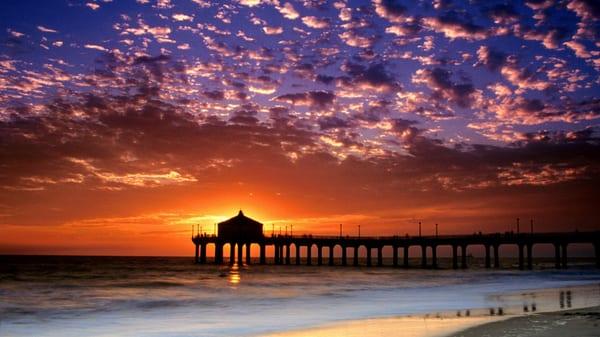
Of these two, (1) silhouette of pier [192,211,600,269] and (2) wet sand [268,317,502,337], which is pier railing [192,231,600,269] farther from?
(2) wet sand [268,317,502,337]

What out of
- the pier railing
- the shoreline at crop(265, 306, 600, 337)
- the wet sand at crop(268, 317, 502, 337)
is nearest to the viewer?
the shoreline at crop(265, 306, 600, 337)

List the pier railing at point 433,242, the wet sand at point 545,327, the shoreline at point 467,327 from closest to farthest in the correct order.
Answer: the wet sand at point 545,327 → the shoreline at point 467,327 → the pier railing at point 433,242

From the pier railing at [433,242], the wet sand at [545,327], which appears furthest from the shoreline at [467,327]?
the pier railing at [433,242]

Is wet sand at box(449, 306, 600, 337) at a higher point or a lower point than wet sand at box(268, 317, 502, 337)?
higher

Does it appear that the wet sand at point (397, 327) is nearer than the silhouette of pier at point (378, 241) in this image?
Yes

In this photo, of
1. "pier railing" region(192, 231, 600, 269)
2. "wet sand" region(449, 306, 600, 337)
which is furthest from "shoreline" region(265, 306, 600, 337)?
"pier railing" region(192, 231, 600, 269)

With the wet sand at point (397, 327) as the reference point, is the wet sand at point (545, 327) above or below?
above

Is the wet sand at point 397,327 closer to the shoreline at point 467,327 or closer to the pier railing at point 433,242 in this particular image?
the shoreline at point 467,327

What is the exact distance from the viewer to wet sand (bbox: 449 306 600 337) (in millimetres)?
14375

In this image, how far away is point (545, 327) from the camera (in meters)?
15.8

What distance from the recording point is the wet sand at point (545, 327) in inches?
566

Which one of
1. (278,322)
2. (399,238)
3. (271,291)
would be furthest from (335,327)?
(399,238)

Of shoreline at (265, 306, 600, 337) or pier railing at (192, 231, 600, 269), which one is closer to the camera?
shoreline at (265, 306, 600, 337)

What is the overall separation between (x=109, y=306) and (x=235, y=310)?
706 centimetres
